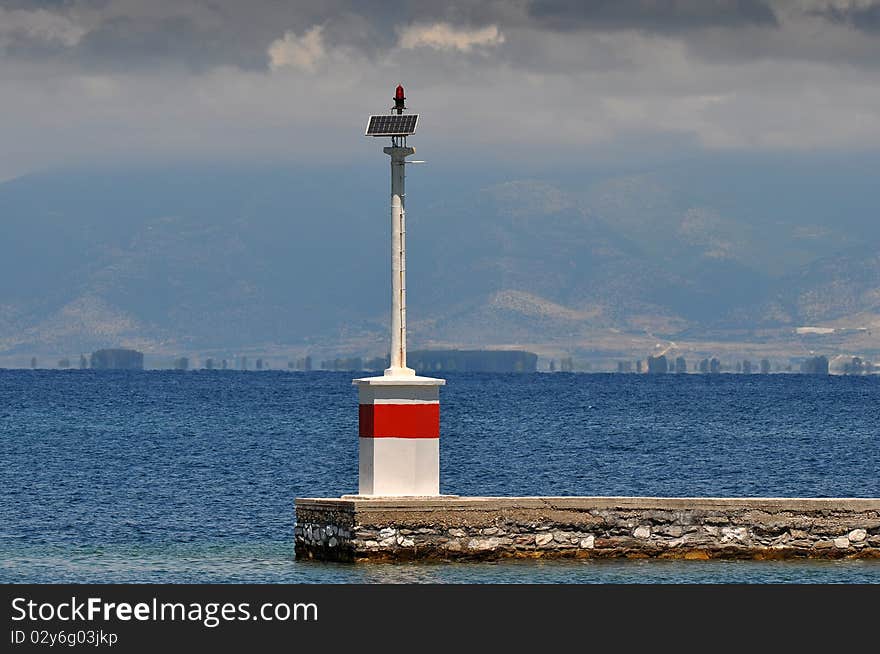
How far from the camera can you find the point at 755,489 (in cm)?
5112

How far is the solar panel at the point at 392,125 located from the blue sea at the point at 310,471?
22.4ft

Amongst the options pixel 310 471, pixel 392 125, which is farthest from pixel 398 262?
pixel 310 471

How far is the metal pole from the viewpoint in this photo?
29.2 meters

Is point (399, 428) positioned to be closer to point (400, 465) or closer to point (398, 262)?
point (400, 465)

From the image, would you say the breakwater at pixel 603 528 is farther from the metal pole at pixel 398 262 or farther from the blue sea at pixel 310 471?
the metal pole at pixel 398 262

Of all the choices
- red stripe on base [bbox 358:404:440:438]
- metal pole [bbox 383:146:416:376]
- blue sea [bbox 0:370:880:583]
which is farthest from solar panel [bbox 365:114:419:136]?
blue sea [bbox 0:370:880:583]

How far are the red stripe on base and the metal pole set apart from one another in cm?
57

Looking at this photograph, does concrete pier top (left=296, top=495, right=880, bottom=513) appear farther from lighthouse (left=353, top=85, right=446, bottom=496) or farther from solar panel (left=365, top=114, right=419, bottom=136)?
solar panel (left=365, top=114, right=419, bottom=136)

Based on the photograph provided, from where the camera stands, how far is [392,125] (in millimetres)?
29750

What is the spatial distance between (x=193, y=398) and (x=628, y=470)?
84.6m

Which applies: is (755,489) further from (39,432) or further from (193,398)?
(193,398)

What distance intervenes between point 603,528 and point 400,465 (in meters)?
3.25
